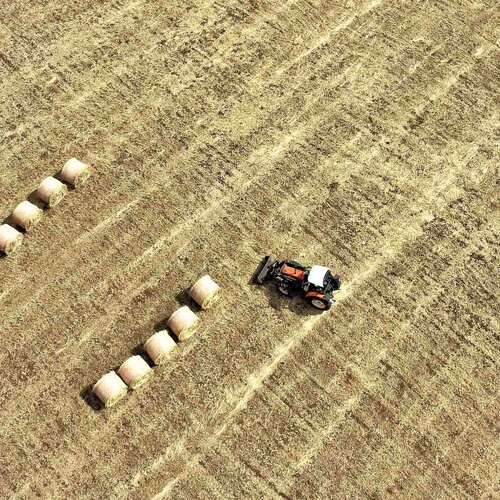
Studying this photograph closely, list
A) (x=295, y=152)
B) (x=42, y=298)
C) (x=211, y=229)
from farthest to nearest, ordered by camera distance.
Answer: (x=295, y=152) → (x=211, y=229) → (x=42, y=298)

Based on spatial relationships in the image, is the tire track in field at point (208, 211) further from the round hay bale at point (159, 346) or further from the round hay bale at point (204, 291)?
the round hay bale at point (159, 346)

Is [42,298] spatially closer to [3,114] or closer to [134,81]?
[3,114]

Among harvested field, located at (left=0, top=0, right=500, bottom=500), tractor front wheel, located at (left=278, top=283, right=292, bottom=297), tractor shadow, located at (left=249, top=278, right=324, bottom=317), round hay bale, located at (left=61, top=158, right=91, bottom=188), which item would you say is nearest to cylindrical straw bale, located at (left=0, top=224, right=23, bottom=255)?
harvested field, located at (left=0, top=0, right=500, bottom=500)

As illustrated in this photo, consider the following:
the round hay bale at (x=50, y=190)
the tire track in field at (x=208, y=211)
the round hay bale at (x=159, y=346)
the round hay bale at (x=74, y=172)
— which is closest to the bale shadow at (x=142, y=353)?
the round hay bale at (x=159, y=346)

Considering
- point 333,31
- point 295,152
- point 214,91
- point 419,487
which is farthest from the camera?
point 333,31

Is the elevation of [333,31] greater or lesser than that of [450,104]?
greater

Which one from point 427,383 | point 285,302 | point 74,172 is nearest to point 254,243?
point 285,302

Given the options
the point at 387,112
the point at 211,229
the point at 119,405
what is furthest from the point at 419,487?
the point at 387,112
